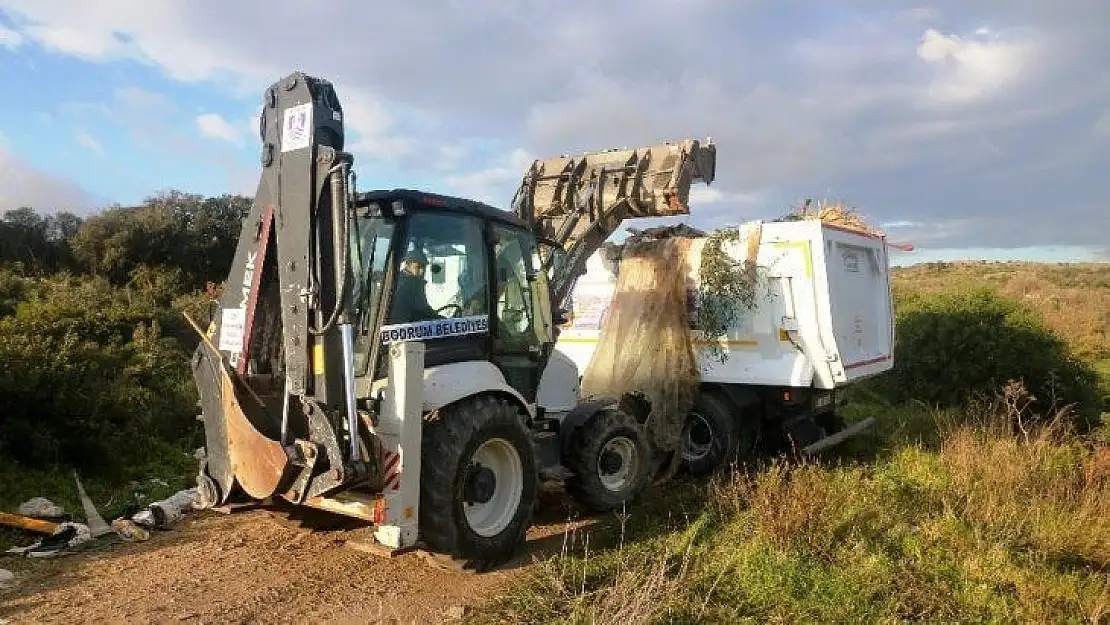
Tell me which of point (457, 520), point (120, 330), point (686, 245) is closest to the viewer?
point (457, 520)

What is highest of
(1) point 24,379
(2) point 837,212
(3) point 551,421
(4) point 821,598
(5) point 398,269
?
(2) point 837,212

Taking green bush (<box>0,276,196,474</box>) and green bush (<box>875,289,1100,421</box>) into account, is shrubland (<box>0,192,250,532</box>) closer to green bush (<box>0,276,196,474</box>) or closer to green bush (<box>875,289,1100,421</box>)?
green bush (<box>0,276,196,474</box>)

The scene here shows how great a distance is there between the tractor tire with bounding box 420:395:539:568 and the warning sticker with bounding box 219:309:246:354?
139 centimetres

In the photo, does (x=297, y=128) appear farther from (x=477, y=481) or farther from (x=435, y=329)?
(x=477, y=481)

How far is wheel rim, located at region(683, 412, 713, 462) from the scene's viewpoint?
8.54m

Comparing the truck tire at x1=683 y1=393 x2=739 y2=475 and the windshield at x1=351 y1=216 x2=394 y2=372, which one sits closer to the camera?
the windshield at x1=351 y1=216 x2=394 y2=372

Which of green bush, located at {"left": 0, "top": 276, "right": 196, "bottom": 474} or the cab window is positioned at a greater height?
the cab window

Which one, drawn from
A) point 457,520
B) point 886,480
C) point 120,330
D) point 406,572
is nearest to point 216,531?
point 406,572

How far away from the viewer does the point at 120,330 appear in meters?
11.9

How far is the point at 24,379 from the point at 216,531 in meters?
3.07

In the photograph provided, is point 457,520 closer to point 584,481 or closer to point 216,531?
point 584,481

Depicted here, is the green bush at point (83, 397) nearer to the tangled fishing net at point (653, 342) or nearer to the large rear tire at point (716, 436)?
the tangled fishing net at point (653, 342)

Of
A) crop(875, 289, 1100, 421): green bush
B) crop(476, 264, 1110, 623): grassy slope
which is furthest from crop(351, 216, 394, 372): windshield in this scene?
crop(875, 289, 1100, 421): green bush

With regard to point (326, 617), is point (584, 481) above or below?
above
